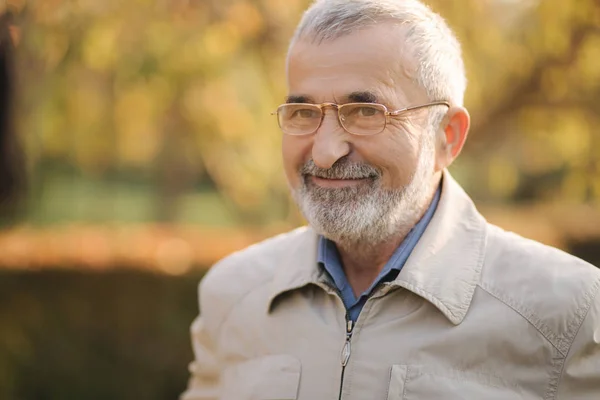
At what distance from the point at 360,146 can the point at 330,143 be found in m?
0.09

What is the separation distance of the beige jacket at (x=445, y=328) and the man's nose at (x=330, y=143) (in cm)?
36

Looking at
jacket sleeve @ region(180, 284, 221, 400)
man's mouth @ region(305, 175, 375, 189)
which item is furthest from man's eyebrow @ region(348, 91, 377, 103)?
jacket sleeve @ region(180, 284, 221, 400)

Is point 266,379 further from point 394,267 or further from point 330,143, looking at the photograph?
point 330,143

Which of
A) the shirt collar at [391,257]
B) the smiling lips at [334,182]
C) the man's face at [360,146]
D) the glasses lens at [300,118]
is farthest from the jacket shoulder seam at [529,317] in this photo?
the glasses lens at [300,118]

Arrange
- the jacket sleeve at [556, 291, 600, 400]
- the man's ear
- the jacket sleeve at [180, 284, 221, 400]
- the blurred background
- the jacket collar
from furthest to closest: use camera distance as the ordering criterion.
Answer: the blurred background, the jacket sleeve at [180, 284, 221, 400], the man's ear, the jacket collar, the jacket sleeve at [556, 291, 600, 400]

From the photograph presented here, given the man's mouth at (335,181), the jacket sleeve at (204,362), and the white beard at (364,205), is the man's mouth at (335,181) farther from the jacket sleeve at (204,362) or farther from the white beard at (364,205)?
the jacket sleeve at (204,362)

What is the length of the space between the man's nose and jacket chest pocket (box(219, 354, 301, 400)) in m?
0.62

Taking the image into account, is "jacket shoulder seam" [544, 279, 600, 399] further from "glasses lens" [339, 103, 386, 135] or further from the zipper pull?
"glasses lens" [339, 103, 386, 135]

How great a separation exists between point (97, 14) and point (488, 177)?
10.8ft

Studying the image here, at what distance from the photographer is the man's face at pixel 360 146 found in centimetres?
209

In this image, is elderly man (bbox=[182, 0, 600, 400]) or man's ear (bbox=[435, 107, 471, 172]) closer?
elderly man (bbox=[182, 0, 600, 400])

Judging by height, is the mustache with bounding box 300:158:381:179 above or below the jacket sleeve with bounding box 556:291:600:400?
above

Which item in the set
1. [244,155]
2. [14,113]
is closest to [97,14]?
[14,113]

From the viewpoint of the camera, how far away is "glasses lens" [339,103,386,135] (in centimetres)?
210
